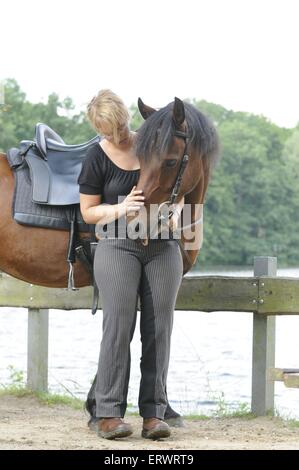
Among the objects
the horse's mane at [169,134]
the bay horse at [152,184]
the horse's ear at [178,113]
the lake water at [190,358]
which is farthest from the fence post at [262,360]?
the horse's ear at [178,113]

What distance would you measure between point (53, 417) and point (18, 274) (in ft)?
3.44

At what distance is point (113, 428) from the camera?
4.39 meters

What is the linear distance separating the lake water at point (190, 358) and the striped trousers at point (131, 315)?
165 centimetres

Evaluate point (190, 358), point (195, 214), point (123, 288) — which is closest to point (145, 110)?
point (195, 214)

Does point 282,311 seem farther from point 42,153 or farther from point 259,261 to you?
point 42,153

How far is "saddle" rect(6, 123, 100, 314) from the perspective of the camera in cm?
480

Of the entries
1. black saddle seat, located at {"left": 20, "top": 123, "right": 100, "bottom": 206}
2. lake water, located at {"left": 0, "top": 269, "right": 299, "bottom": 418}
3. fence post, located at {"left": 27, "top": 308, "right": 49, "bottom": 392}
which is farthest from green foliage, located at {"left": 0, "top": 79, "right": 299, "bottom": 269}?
black saddle seat, located at {"left": 20, "top": 123, "right": 100, "bottom": 206}

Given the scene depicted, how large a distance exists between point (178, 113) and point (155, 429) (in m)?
1.57

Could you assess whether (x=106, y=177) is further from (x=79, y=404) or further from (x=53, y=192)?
(x=79, y=404)

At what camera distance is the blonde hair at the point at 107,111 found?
433cm

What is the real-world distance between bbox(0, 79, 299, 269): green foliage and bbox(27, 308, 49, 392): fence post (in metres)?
31.4

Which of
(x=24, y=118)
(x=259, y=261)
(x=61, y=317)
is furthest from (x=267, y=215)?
(x=259, y=261)

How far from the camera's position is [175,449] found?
4172mm

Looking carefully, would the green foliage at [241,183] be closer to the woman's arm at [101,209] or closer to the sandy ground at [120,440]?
the sandy ground at [120,440]
